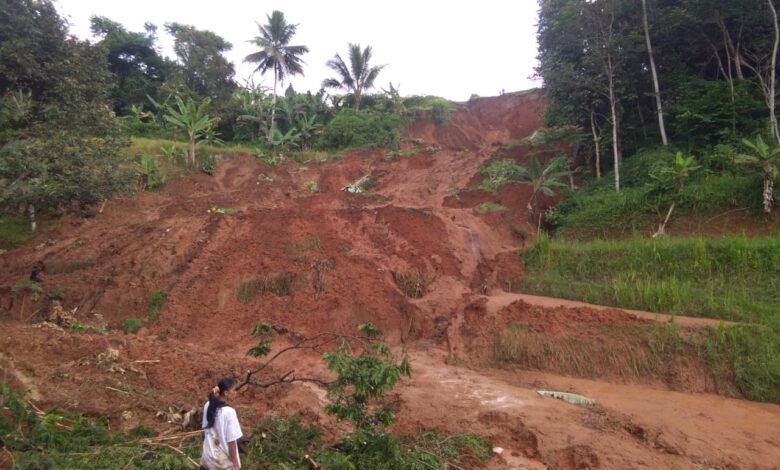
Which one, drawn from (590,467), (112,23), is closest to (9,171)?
(590,467)

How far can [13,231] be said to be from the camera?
1541cm

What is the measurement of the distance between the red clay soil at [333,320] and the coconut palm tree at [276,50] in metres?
10.0

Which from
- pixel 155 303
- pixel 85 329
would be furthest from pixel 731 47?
pixel 85 329

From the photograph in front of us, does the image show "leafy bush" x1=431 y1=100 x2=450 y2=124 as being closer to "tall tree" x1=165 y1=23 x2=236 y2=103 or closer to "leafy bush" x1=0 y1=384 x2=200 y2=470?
"tall tree" x1=165 y1=23 x2=236 y2=103

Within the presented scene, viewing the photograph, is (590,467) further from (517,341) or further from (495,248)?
(495,248)

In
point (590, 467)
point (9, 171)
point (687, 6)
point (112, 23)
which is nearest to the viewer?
point (590, 467)

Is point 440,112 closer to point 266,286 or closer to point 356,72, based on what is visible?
point 356,72

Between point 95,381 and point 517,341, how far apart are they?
7077mm

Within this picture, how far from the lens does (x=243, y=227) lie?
45.4ft

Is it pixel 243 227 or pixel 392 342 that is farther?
pixel 243 227

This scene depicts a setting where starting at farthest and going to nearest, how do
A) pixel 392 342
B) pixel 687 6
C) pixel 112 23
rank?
1. pixel 112 23
2. pixel 687 6
3. pixel 392 342

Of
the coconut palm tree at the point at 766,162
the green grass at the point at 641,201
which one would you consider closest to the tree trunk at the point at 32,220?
the green grass at the point at 641,201

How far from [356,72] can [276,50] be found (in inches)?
186

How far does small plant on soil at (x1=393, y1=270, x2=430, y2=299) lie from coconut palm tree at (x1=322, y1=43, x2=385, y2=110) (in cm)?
1868
